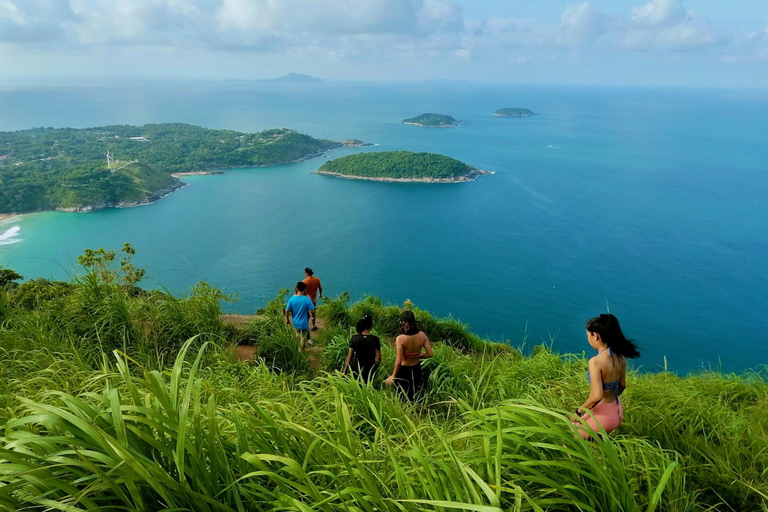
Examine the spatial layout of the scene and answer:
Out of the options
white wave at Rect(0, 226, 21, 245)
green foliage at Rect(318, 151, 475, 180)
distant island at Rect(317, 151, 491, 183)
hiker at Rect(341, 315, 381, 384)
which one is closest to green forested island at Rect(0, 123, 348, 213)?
white wave at Rect(0, 226, 21, 245)

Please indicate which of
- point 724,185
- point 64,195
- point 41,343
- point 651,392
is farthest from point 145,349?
point 724,185

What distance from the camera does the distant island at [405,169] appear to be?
199 ft

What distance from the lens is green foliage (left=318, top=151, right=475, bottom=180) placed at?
60969mm

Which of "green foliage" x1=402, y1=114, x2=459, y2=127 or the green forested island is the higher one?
"green foliage" x1=402, y1=114, x2=459, y2=127

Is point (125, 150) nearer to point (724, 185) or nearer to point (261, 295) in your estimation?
point (261, 295)

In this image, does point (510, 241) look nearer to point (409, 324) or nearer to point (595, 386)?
point (409, 324)

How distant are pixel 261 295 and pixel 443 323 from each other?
2586 cm

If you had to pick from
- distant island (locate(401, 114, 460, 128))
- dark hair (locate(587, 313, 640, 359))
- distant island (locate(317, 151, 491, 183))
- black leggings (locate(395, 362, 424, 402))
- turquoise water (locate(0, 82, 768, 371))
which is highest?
distant island (locate(401, 114, 460, 128))

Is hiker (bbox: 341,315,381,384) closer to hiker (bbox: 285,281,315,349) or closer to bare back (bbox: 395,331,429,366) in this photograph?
bare back (bbox: 395,331,429,366)

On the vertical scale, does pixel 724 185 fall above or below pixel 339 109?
below

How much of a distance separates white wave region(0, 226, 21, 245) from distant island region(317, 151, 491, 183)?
35.7 metres

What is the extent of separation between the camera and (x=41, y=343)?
2781 mm

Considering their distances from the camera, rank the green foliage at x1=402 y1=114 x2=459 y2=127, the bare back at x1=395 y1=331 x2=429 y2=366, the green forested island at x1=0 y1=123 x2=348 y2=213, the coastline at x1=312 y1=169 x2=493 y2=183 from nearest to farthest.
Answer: the bare back at x1=395 y1=331 x2=429 y2=366
the green forested island at x1=0 y1=123 x2=348 y2=213
the coastline at x1=312 y1=169 x2=493 y2=183
the green foliage at x1=402 y1=114 x2=459 y2=127

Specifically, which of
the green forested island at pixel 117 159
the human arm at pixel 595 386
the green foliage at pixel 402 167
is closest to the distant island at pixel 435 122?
the green forested island at pixel 117 159
